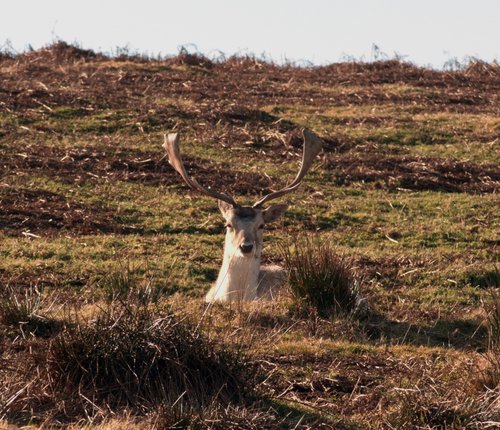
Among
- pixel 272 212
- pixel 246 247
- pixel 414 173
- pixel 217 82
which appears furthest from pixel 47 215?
pixel 217 82

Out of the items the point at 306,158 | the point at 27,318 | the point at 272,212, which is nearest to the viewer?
the point at 27,318

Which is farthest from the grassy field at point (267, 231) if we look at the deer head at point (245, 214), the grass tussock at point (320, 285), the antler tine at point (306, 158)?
the antler tine at point (306, 158)

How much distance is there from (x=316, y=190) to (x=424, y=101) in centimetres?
769

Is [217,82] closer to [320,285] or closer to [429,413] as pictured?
[320,285]

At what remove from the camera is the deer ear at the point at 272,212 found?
14742mm

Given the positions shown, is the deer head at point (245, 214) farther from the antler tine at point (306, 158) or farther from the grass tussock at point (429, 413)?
the grass tussock at point (429, 413)

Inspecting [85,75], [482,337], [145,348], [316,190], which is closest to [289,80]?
[85,75]

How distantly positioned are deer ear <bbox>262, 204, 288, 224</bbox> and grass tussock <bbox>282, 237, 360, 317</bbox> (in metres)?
2.04

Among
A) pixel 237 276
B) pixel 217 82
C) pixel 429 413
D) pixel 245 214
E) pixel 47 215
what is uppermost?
pixel 217 82

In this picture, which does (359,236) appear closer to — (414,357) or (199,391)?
(414,357)

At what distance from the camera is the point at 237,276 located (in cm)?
1405

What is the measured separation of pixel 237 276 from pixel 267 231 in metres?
3.27

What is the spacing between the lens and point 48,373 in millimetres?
8859

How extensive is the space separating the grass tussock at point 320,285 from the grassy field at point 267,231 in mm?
218
